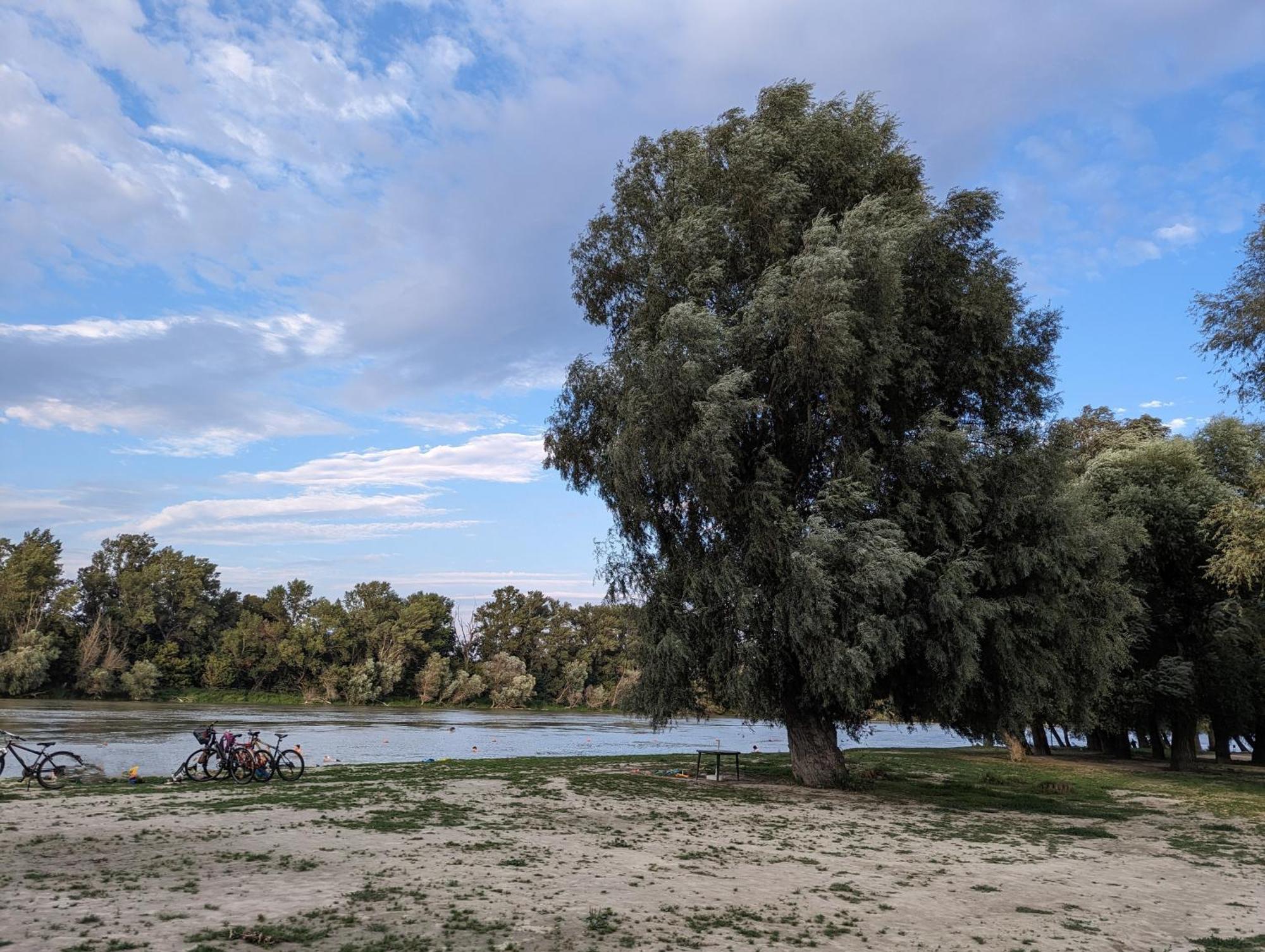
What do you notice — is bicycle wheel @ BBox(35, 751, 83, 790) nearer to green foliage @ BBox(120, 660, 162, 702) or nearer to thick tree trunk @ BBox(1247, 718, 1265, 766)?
thick tree trunk @ BBox(1247, 718, 1265, 766)

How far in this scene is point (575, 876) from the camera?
32.3 feet

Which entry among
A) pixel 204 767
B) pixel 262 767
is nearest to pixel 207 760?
pixel 204 767

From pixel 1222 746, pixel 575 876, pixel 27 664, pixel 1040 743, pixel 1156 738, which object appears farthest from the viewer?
pixel 27 664

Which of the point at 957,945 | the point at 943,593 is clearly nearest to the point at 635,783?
the point at 943,593

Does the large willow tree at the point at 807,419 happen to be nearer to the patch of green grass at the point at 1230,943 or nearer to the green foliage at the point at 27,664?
the patch of green grass at the point at 1230,943

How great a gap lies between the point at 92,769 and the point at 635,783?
11627 millimetres

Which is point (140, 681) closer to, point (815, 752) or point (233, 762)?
point (233, 762)

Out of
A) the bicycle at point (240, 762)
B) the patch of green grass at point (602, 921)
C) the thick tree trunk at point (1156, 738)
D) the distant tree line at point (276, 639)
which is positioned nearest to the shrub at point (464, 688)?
the distant tree line at point (276, 639)

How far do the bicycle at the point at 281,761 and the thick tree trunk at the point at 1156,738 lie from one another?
3685cm

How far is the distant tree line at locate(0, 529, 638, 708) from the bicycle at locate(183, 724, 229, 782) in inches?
2852

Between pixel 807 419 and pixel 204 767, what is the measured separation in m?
15.7

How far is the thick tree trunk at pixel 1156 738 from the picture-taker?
39750 millimetres

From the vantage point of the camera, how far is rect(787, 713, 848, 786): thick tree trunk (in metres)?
20.8

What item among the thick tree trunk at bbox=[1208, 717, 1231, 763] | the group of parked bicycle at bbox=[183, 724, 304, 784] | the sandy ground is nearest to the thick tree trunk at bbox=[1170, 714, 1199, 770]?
the thick tree trunk at bbox=[1208, 717, 1231, 763]
